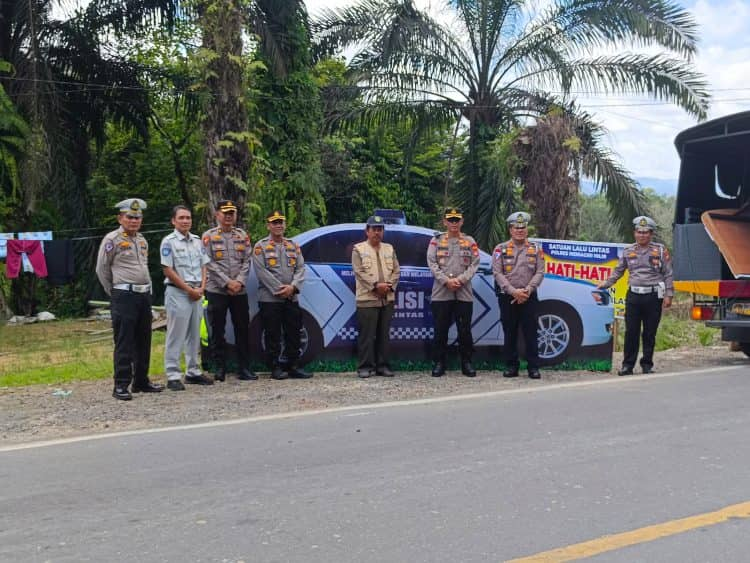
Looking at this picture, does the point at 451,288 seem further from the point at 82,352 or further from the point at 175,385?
the point at 82,352

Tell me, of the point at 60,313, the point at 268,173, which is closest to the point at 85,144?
the point at 268,173

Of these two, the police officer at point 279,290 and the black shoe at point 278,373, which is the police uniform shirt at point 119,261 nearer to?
the police officer at point 279,290

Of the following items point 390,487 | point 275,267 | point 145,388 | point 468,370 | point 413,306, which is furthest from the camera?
point 413,306

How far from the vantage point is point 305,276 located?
9.20 m

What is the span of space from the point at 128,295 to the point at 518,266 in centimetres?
394

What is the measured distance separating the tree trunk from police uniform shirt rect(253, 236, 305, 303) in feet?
12.5

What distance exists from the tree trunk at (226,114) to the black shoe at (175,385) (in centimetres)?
469

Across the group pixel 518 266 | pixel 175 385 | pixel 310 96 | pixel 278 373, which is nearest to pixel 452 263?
pixel 518 266

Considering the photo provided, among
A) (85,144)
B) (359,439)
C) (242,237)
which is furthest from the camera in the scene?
(85,144)

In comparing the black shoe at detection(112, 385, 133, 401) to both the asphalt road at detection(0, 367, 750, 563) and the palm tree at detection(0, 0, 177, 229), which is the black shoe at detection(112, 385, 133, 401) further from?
the palm tree at detection(0, 0, 177, 229)

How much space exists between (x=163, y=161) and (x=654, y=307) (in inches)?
949

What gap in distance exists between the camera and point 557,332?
9.66m

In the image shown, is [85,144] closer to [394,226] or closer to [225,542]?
[394,226]

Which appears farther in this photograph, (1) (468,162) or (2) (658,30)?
(1) (468,162)
